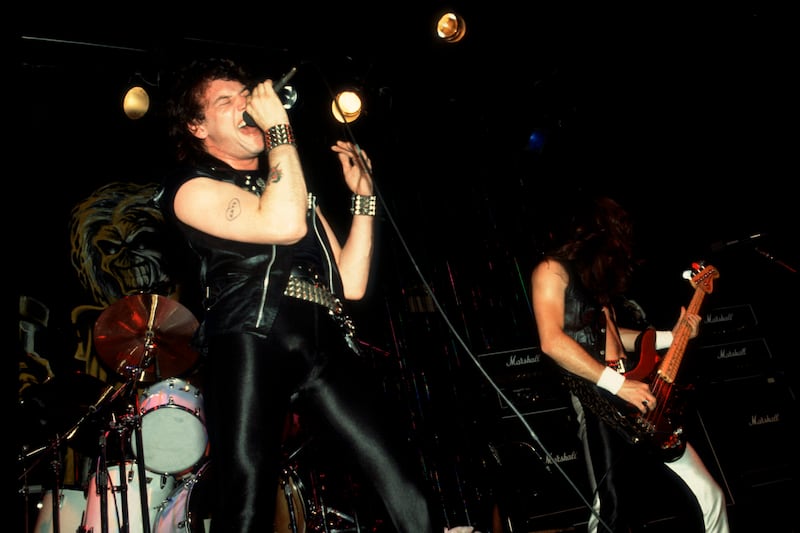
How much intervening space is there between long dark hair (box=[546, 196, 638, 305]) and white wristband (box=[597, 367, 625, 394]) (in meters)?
0.59

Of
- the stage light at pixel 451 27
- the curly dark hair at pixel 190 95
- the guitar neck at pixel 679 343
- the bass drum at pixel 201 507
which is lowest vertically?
the bass drum at pixel 201 507

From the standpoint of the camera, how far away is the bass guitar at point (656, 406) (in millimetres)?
2881

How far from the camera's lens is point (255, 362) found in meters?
1.55

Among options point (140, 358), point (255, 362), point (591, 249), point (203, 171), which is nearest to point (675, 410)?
point (591, 249)

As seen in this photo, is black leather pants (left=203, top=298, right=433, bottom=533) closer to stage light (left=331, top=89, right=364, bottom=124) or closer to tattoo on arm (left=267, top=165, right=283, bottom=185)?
tattoo on arm (left=267, top=165, right=283, bottom=185)

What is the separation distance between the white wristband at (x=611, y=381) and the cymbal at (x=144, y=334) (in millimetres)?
2470

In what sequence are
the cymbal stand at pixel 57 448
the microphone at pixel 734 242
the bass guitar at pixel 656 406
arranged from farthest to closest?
the microphone at pixel 734 242 → the bass guitar at pixel 656 406 → the cymbal stand at pixel 57 448

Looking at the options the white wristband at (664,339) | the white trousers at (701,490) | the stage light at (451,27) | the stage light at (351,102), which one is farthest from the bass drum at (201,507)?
the stage light at (451,27)

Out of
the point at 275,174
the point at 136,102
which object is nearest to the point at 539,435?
the point at 275,174

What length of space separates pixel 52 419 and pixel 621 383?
3.05 meters

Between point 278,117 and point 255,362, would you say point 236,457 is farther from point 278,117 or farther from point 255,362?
point 278,117

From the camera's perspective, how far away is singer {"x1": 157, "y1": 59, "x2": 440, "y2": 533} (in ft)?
4.96

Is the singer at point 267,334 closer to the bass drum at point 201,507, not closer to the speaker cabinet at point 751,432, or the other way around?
the bass drum at point 201,507

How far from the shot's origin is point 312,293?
5.73ft
